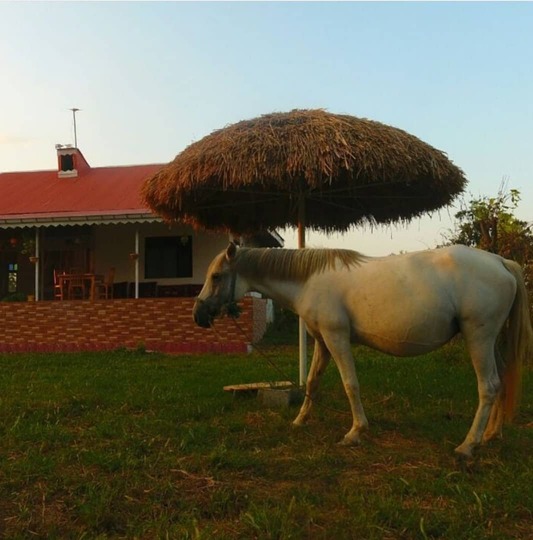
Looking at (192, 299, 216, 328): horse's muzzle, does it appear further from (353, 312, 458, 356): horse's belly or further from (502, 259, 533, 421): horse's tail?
(502, 259, 533, 421): horse's tail

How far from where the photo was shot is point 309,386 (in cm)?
487

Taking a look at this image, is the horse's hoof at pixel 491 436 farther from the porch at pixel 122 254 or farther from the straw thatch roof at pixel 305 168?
the porch at pixel 122 254

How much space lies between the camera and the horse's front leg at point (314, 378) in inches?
188

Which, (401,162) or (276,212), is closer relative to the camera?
(401,162)

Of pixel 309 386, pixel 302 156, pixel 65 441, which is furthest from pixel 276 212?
pixel 65 441

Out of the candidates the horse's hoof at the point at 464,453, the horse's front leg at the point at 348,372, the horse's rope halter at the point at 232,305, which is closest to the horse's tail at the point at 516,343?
the horse's hoof at the point at 464,453

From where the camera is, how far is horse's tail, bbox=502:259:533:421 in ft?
13.8

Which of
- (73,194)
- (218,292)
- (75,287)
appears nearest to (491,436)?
(218,292)

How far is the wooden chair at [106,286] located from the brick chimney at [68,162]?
4918mm

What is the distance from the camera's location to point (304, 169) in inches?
197

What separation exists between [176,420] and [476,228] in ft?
22.0

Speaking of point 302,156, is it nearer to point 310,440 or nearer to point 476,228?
point 310,440

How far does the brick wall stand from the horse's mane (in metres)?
7.17

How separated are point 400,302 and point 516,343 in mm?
925
